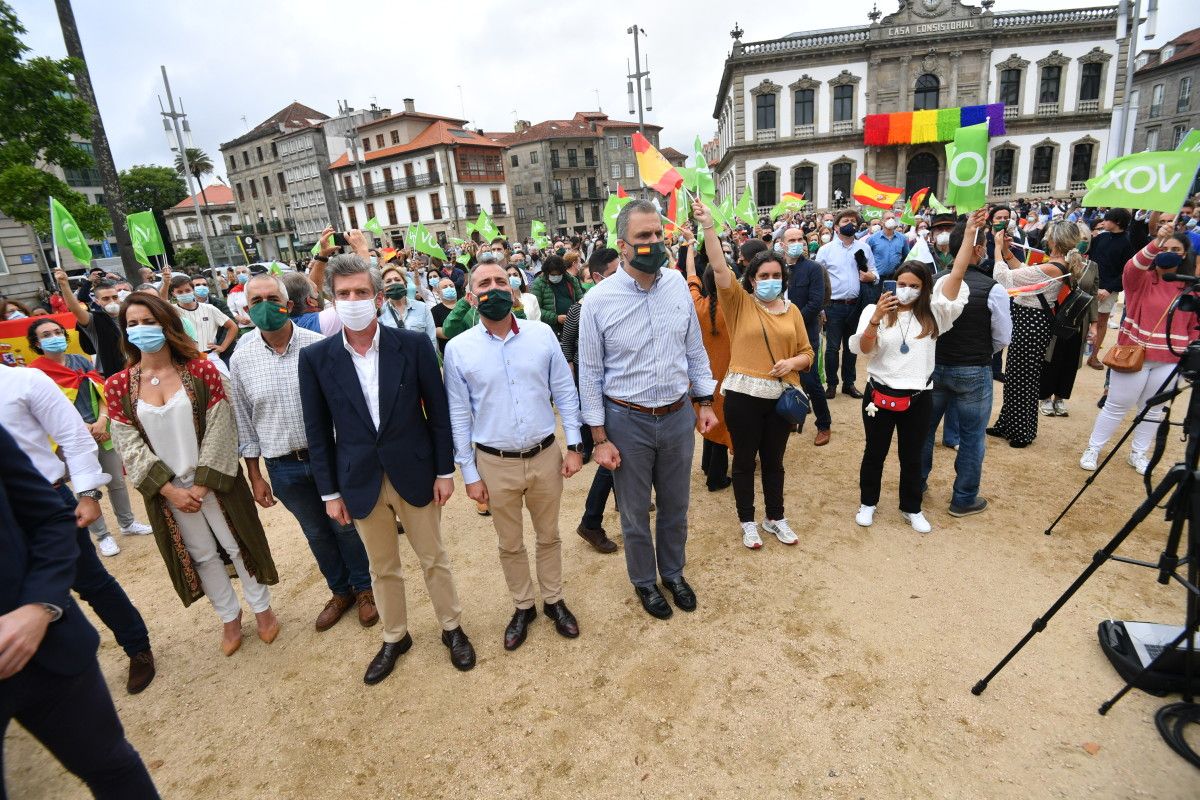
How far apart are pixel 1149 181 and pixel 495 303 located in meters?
4.67

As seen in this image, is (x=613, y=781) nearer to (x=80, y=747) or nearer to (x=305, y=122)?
(x=80, y=747)

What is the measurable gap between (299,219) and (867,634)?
6074cm

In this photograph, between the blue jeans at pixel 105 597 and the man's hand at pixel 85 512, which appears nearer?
the man's hand at pixel 85 512

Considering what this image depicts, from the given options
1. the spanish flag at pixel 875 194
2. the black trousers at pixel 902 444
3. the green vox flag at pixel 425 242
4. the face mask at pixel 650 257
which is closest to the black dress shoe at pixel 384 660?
the face mask at pixel 650 257

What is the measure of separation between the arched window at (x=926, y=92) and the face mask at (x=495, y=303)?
42098 millimetres

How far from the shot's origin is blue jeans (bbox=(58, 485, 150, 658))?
117 inches

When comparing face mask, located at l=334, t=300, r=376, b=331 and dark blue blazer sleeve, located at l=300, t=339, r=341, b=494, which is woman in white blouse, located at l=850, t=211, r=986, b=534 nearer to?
face mask, located at l=334, t=300, r=376, b=331

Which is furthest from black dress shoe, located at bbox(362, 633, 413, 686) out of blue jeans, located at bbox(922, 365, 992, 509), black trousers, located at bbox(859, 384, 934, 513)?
blue jeans, located at bbox(922, 365, 992, 509)

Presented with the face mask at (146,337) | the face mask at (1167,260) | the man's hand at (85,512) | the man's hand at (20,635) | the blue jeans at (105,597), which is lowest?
the blue jeans at (105,597)

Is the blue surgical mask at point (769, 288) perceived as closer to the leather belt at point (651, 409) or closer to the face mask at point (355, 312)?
the leather belt at point (651, 409)

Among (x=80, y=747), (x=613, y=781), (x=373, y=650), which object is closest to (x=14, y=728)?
(x=373, y=650)

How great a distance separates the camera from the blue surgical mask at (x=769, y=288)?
143 inches

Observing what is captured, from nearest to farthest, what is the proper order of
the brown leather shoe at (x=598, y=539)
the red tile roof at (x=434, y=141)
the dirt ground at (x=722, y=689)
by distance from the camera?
the dirt ground at (x=722, y=689) < the brown leather shoe at (x=598, y=539) < the red tile roof at (x=434, y=141)

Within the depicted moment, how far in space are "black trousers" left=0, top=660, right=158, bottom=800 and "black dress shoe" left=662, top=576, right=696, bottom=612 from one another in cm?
253
